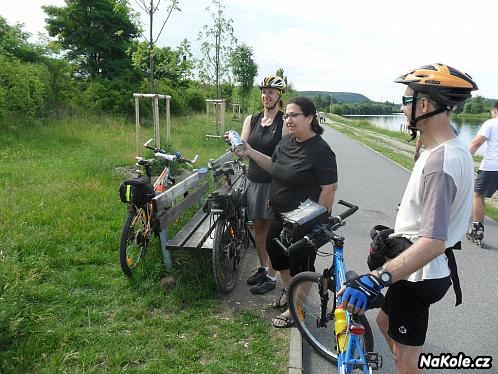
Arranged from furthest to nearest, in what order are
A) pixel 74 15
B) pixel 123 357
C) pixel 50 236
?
1. pixel 74 15
2. pixel 50 236
3. pixel 123 357

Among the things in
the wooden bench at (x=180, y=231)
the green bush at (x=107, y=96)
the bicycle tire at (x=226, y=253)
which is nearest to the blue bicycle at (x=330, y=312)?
the bicycle tire at (x=226, y=253)

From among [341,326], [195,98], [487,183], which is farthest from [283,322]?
[195,98]

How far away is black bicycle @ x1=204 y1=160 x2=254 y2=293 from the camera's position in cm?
391

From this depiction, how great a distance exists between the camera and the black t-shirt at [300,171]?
3125mm

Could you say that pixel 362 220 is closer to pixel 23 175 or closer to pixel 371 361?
pixel 371 361

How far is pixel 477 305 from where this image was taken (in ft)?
13.5

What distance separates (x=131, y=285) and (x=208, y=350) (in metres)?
1.28

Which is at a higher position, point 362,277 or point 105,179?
point 362,277

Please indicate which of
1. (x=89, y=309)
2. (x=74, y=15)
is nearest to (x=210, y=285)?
(x=89, y=309)

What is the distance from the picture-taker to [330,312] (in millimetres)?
3230

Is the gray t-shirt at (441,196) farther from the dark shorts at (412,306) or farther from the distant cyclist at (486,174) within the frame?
the distant cyclist at (486,174)

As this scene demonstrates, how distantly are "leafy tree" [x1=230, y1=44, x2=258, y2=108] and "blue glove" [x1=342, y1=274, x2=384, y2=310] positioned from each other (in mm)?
18042

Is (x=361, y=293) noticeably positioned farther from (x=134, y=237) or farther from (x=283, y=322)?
(x=134, y=237)

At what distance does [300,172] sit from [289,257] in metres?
0.77
